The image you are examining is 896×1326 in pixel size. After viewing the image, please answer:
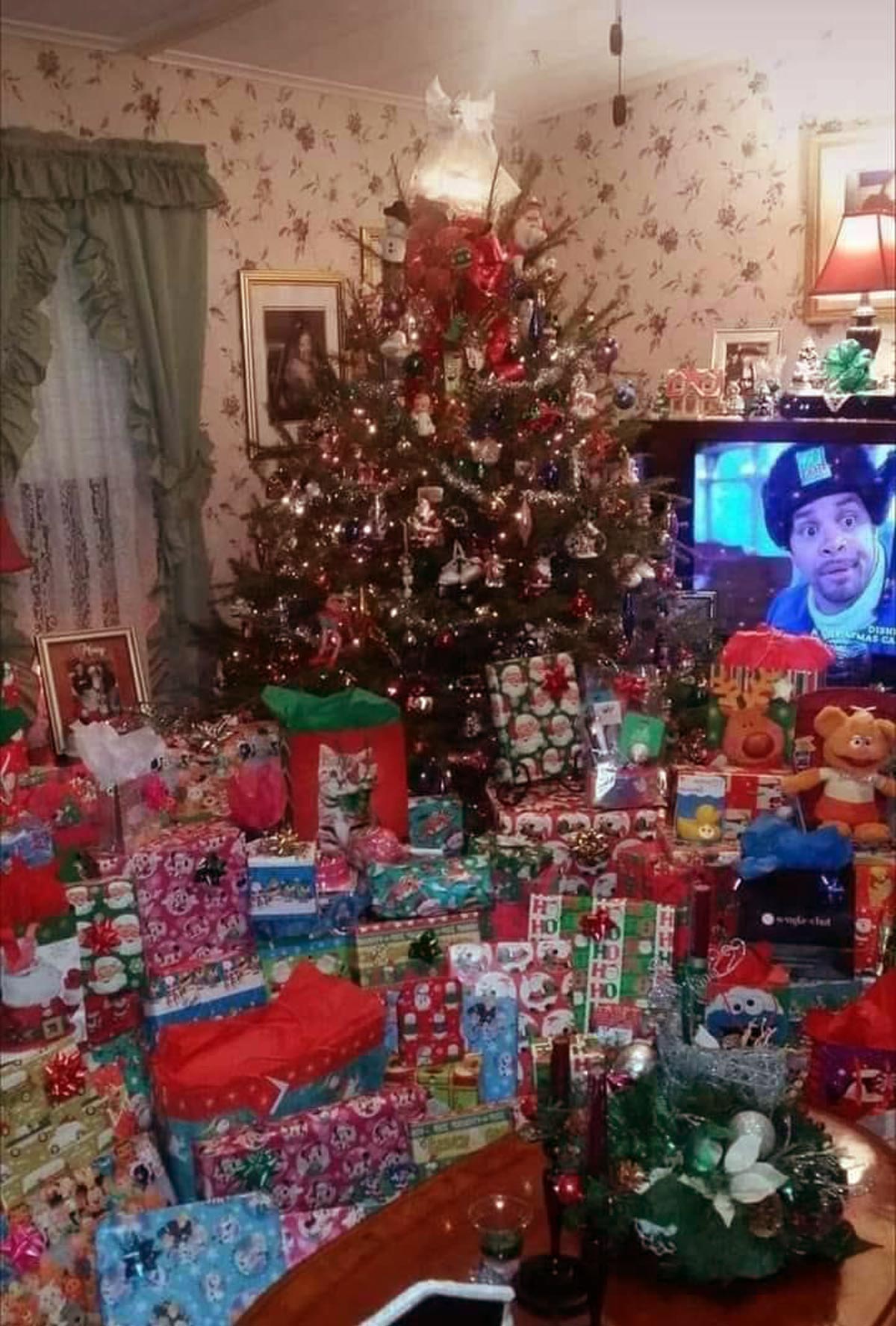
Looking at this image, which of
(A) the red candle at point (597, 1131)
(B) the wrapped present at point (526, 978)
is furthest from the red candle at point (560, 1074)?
(B) the wrapped present at point (526, 978)

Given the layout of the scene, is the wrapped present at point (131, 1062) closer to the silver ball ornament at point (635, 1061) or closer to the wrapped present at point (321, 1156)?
the wrapped present at point (321, 1156)

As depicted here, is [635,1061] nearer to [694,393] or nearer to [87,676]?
[87,676]

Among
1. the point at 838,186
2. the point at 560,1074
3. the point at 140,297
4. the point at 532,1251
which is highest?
the point at 838,186

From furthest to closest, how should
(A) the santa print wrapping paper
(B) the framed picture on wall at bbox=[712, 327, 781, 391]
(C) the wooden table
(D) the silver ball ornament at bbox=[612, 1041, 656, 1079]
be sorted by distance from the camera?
(B) the framed picture on wall at bbox=[712, 327, 781, 391] → (A) the santa print wrapping paper → (D) the silver ball ornament at bbox=[612, 1041, 656, 1079] → (C) the wooden table

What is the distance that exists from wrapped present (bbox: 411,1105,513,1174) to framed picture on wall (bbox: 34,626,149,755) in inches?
65.7

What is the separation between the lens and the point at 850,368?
356 centimetres

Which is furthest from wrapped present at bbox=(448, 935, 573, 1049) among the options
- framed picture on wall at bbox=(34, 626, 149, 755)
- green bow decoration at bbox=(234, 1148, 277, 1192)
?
framed picture on wall at bbox=(34, 626, 149, 755)

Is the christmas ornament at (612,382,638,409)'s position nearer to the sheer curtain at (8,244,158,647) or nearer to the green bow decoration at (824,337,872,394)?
the green bow decoration at (824,337,872,394)

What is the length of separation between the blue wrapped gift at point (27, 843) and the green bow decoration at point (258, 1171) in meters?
0.61

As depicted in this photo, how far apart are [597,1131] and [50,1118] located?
35.4 inches

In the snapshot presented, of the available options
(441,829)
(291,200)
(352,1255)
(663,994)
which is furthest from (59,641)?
(352,1255)

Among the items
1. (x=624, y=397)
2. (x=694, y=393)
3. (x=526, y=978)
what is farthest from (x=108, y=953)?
(x=694, y=393)

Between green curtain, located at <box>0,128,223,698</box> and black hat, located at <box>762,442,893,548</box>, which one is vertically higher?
green curtain, located at <box>0,128,223,698</box>

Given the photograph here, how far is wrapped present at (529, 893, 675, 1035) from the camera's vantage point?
2289mm
